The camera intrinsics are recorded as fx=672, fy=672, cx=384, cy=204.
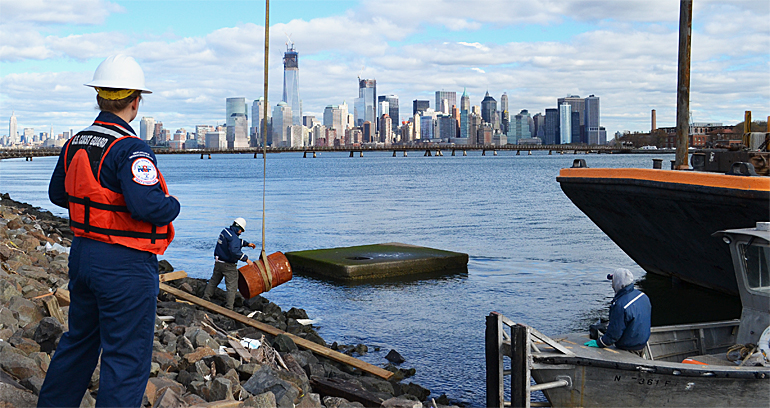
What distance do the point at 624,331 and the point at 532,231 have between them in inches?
833

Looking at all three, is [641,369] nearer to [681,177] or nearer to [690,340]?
[690,340]

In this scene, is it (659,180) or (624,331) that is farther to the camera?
(659,180)

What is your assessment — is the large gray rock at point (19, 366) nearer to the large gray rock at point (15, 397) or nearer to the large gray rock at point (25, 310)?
the large gray rock at point (15, 397)

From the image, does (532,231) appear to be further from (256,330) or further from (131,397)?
(131,397)

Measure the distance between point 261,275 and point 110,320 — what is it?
24.4 ft

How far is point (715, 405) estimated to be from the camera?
655cm

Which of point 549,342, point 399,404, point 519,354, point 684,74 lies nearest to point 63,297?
point 399,404

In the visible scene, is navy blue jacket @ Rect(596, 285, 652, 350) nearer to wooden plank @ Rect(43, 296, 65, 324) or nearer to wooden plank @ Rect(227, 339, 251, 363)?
wooden plank @ Rect(227, 339, 251, 363)

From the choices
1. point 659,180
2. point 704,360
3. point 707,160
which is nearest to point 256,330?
point 704,360

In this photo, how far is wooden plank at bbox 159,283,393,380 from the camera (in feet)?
Result: 28.2

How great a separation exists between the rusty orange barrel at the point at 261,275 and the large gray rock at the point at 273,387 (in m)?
4.88

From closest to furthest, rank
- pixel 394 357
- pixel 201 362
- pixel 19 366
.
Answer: pixel 19 366 → pixel 201 362 → pixel 394 357

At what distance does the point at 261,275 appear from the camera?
11023mm

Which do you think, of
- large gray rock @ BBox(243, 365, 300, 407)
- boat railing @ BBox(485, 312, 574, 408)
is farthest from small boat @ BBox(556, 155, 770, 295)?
large gray rock @ BBox(243, 365, 300, 407)
